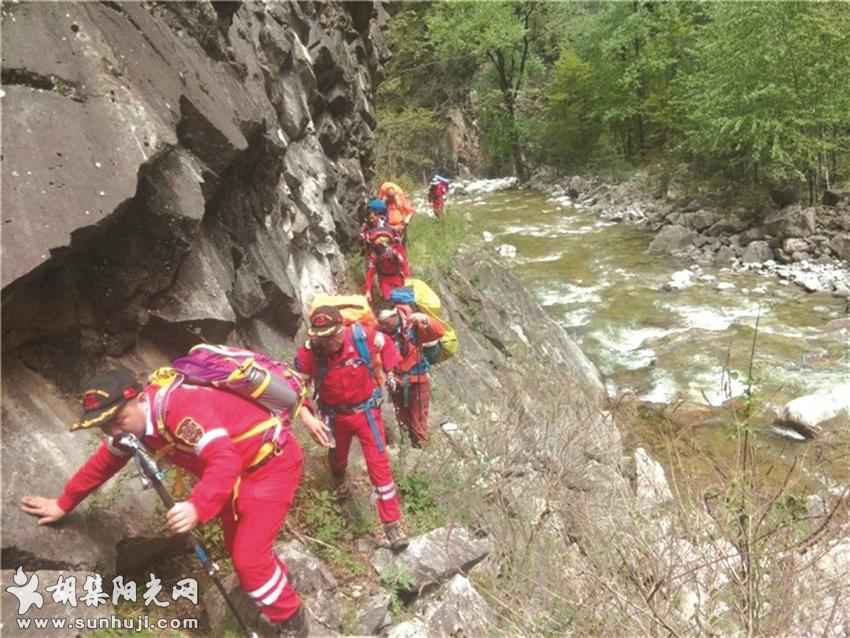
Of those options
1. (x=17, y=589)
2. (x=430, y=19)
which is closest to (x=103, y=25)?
(x=17, y=589)

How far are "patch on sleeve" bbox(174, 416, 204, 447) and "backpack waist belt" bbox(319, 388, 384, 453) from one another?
1541 mm

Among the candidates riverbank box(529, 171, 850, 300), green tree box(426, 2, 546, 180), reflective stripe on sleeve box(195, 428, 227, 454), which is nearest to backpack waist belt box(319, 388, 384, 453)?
reflective stripe on sleeve box(195, 428, 227, 454)

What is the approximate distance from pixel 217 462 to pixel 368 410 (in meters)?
1.60

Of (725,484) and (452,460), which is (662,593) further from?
(452,460)

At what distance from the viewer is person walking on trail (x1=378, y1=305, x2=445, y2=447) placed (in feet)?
17.6

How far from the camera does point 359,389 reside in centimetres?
440

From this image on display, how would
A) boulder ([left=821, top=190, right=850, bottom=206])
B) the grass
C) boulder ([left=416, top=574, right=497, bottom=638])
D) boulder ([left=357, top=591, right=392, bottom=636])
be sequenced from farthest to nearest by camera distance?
boulder ([left=821, top=190, right=850, bottom=206]), the grass, boulder ([left=416, top=574, right=497, bottom=638]), boulder ([left=357, top=591, right=392, bottom=636])

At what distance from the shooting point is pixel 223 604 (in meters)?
3.68

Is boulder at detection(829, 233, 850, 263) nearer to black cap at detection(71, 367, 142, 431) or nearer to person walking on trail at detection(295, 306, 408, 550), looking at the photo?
person walking on trail at detection(295, 306, 408, 550)

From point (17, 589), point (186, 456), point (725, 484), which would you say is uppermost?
point (186, 456)

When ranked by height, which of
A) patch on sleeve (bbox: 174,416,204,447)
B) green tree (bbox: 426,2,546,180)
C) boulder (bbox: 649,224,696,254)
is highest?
green tree (bbox: 426,2,546,180)

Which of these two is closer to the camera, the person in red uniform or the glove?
the person in red uniform

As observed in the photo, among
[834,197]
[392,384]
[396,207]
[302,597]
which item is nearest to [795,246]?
[834,197]

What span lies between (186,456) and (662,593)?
2.44 meters
